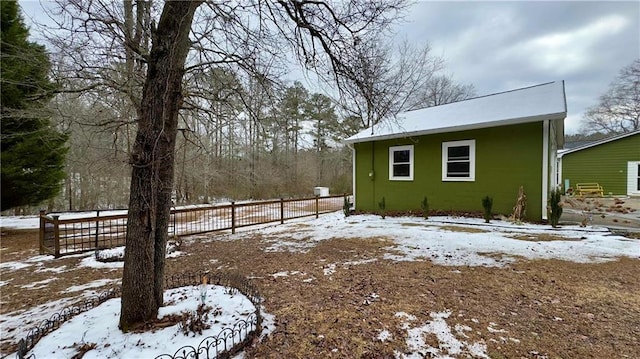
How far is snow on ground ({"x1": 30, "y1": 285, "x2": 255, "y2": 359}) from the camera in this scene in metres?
2.13

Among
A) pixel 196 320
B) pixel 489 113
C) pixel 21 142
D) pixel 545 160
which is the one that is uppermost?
Answer: pixel 489 113

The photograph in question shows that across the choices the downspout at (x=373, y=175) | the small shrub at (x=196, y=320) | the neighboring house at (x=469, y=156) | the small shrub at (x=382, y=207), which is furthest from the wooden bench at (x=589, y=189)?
the small shrub at (x=196, y=320)

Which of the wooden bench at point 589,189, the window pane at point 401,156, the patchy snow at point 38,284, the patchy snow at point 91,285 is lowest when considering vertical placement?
the patchy snow at point 38,284

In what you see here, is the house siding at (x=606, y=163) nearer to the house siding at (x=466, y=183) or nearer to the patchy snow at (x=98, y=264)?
the house siding at (x=466, y=183)

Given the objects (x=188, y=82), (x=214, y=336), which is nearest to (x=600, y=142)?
(x=188, y=82)

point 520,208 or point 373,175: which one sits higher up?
point 373,175

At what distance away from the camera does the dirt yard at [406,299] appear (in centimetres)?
223

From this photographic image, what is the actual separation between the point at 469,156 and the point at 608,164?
13.2 metres

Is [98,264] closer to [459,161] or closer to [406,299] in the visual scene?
[406,299]

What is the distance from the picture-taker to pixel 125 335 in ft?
7.60

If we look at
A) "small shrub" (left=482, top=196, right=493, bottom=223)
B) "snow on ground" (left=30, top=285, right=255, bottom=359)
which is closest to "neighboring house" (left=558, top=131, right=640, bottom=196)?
"small shrub" (left=482, top=196, right=493, bottom=223)

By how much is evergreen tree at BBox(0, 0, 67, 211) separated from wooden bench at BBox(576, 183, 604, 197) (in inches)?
894

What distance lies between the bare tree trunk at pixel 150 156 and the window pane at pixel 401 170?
8097 mm

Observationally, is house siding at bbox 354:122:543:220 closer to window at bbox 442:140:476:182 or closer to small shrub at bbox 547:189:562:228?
window at bbox 442:140:476:182
